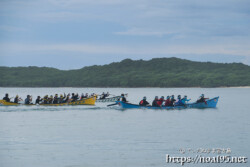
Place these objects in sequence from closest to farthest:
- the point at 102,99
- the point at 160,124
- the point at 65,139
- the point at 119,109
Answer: the point at 65,139 < the point at 160,124 < the point at 119,109 < the point at 102,99

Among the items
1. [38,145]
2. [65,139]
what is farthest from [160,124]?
[38,145]

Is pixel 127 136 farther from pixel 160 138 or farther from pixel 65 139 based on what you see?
pixel 65 139

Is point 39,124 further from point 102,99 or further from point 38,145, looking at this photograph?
point 102,99

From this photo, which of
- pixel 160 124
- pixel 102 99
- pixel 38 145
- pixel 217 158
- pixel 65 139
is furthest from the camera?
pixel 102 99

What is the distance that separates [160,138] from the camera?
2708 centimetres

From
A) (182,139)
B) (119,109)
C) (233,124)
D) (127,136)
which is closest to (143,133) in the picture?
(127,136)

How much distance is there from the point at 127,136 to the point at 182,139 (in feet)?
12.8

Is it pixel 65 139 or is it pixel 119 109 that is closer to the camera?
pixel 65 139

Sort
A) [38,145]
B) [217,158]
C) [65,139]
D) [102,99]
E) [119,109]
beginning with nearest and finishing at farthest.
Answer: [217,158] < [38,145] < [65,139] < [119,109] < [102,99]

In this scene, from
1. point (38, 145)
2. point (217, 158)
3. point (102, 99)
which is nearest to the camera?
point (217, 158)

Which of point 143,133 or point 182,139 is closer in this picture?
point 182,139

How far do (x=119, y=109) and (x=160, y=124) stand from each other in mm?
16178

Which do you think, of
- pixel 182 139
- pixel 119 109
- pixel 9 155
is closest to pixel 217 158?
pixel 182 139

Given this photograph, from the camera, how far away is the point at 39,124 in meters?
36.1
